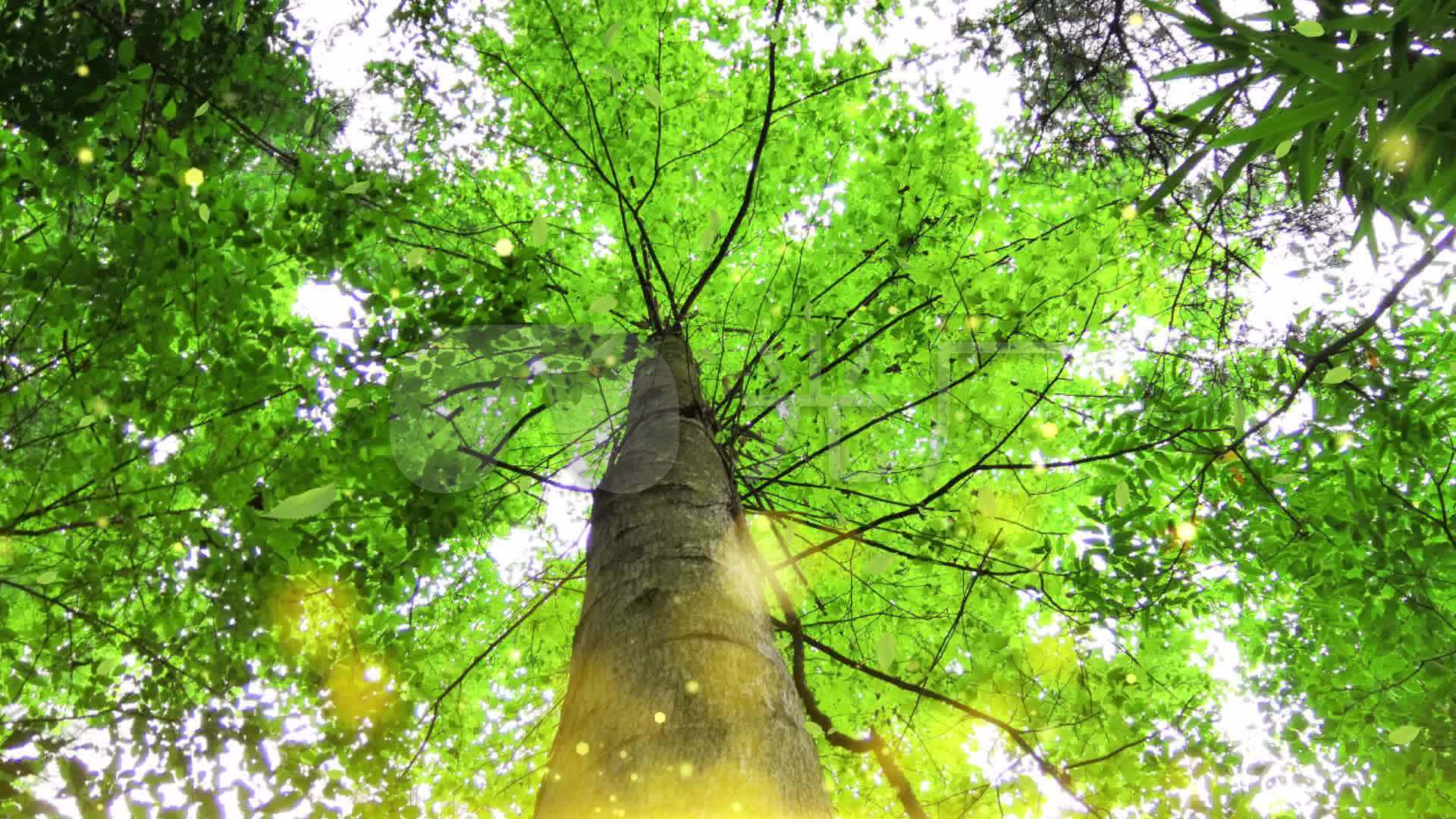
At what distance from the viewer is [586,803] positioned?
105 centimetres

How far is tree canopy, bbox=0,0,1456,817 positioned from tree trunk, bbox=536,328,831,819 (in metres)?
0.46

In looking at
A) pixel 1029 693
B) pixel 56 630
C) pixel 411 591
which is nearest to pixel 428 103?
pixel 411 591

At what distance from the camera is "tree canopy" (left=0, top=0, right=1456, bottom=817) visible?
1.89 meters

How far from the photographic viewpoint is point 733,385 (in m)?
3.10

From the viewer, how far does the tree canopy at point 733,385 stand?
6.19 feet

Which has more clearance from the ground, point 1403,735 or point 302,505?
point 302,505

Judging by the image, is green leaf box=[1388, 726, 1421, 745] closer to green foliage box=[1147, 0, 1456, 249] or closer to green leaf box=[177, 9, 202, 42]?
green foliage box=[1147, 0, 1456, 249]

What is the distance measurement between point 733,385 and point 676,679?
1.95m

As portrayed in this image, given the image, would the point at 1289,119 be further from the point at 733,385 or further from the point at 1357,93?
the point at 733,385

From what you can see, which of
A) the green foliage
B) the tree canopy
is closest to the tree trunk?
the tree canopy

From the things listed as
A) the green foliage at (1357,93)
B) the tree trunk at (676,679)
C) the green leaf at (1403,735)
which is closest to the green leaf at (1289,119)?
the green foliage at (1357,93)

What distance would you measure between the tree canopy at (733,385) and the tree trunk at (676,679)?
457 millimetres

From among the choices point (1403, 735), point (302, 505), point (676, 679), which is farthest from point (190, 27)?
point (1403, 735)

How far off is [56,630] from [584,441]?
76.3 inches
